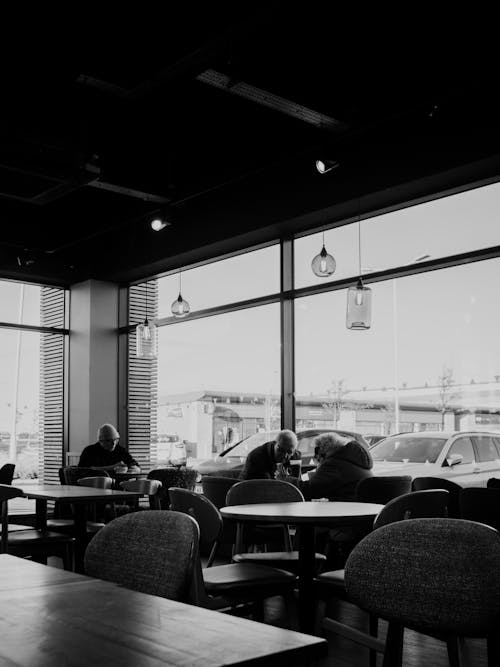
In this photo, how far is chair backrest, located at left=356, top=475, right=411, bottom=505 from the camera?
19.2ft

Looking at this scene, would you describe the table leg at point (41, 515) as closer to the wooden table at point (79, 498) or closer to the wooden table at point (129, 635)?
the wooden table at point (79, 498)

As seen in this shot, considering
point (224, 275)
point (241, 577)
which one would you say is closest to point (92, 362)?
point (224, 275)

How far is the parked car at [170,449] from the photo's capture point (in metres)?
10.3

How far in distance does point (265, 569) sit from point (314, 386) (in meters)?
4.54

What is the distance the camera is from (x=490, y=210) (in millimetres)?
6895

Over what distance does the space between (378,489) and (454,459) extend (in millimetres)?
1227

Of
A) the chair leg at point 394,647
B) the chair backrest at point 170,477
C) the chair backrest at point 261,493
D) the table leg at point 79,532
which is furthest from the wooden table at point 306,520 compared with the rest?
the chair backrest at point 170,477

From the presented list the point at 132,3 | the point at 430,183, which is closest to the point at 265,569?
the point at 132,3

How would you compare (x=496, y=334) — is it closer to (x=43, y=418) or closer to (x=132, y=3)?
(x=132, y=3)

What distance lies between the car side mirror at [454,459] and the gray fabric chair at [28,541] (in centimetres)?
325

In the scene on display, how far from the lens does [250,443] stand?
903cm

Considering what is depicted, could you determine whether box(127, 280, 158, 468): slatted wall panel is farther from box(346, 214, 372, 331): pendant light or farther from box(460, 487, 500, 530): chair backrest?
box(460, 487, 500, 530): chair backrest

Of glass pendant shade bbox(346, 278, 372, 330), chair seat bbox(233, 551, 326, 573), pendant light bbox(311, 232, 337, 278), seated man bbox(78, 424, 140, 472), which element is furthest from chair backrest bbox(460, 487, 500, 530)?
seated man bbox(78, 424, 140, 472)

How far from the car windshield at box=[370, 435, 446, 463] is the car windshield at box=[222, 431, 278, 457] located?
1.63 metres
